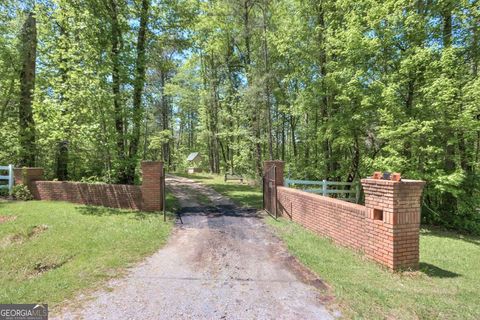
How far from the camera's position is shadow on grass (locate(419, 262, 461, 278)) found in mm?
4809

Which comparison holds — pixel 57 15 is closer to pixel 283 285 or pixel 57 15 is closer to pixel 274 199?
pixel 274 199

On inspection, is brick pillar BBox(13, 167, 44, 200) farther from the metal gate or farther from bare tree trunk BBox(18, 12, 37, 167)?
the metal gate

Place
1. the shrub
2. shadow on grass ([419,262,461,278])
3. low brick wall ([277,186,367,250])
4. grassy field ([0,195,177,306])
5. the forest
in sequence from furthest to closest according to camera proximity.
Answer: the shrub → the forest → low brick wall ([277,186,367,250]) → shadow on grass ([419,262,461,278]) → grassy field ([0,195,177,306])

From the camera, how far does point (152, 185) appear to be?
30.3 feet

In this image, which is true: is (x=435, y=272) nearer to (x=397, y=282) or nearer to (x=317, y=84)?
(x=397, y=282)

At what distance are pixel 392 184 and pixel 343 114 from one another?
25.3ft

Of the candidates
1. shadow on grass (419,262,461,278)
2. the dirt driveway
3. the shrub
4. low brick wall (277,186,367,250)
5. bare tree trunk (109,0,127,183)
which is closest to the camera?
the dirt driveway

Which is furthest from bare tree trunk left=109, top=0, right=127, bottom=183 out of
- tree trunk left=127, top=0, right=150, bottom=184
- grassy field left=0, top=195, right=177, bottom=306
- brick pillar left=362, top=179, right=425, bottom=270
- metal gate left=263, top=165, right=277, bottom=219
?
brick pillar left=362, top=179, right=425, bottom=270

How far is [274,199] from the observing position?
947 centimetres

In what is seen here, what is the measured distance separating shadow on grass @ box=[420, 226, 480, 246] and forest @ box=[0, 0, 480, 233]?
49cm

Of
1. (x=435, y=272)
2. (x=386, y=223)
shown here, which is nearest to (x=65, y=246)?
(x=386, y=223)

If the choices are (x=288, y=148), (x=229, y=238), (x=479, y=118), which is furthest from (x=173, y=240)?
(x=288, y=148)

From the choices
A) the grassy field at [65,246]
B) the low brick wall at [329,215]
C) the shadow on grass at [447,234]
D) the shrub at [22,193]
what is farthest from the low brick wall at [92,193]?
the shadow on grass at [447,234]

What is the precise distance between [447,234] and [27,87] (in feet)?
54.4
